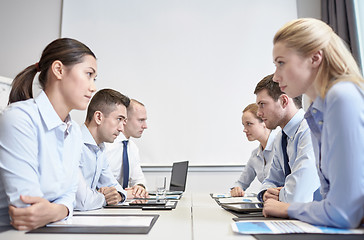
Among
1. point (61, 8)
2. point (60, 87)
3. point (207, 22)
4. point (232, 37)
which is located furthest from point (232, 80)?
point (60, 87)

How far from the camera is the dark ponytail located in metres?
1.36

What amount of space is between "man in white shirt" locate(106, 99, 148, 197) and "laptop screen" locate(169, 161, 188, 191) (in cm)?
30

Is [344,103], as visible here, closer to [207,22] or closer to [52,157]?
[52,157]

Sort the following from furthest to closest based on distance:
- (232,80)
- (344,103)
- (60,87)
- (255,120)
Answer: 1. (232,80)
2. (255,120)
3. (60,87)
4. (344,103)

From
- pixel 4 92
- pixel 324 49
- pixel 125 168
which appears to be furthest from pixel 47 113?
pixel 4 92

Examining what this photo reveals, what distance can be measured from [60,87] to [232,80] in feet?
8.97

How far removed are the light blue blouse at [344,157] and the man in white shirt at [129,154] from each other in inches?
81.0

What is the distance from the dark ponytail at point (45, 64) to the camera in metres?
1.36

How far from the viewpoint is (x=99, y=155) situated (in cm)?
200

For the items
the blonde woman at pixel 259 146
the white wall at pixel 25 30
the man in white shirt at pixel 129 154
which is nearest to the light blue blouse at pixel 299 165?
the blonde woman at pixel 259 146

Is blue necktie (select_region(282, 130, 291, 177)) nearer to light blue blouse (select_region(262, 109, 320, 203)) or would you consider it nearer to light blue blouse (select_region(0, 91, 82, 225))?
light blue blouse (select_region(262, 109, 320, 203))

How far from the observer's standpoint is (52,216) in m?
1.06

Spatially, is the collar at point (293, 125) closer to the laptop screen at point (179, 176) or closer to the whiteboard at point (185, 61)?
the laptop screen at point (179, 176)

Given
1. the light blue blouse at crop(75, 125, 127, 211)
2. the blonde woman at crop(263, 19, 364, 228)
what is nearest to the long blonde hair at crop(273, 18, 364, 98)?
the blonde woman at crop(263, 19, 364, 228)
